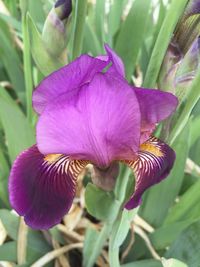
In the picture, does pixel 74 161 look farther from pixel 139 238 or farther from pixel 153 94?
pixel 139 238

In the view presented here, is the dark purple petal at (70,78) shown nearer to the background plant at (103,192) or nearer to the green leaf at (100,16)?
the background plant at (103,192)

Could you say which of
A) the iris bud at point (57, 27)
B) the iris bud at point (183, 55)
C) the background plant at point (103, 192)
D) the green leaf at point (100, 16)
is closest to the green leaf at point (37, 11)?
the background plant at point (103, 192)

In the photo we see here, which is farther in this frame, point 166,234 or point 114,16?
point 114,16

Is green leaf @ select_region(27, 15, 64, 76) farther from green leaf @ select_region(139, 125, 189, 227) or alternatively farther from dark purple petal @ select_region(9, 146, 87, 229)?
green leaf @ select_region(139, 125, 189, 227)

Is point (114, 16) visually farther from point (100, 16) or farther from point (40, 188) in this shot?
point (40, 188)

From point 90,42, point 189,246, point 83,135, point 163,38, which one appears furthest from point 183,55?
point 90,42

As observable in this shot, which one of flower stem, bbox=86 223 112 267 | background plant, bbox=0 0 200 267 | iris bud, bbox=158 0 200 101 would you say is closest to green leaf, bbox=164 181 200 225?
background plant, bbox=0 0 200 267

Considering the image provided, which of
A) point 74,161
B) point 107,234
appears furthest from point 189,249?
point 74,161
